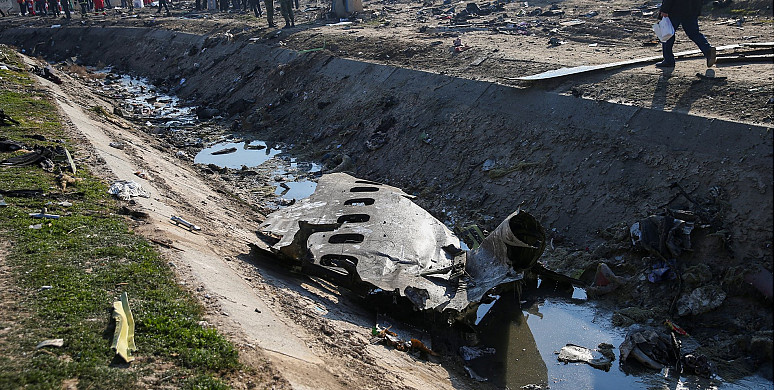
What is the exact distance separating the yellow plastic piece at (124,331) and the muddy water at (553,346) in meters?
3.11

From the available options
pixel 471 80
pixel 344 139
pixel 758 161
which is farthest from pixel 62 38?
pixel 758 161

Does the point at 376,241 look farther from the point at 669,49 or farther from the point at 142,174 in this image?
the point at 669,49

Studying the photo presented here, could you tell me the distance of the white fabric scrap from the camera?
7.45 meters

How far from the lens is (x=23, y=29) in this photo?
33.0m

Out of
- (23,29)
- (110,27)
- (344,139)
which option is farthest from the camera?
(23,29)

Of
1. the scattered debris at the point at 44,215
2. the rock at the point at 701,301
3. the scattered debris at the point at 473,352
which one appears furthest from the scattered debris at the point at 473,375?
the scattered debris at the point at 44,215

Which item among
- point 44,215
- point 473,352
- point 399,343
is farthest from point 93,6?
point 473,352

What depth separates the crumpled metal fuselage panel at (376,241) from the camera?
19.7 ft

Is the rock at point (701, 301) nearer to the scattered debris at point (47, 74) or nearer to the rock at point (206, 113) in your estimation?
the rock at point (206, 113)

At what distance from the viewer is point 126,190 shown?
7.59 m

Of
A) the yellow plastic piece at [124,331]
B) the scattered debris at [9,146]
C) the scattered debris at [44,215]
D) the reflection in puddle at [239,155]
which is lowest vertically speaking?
the reflection in puddle at [239,155]

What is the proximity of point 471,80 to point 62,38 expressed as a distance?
27.3 metres

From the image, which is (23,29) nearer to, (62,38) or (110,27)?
(62,38)

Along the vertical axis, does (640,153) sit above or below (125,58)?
below
